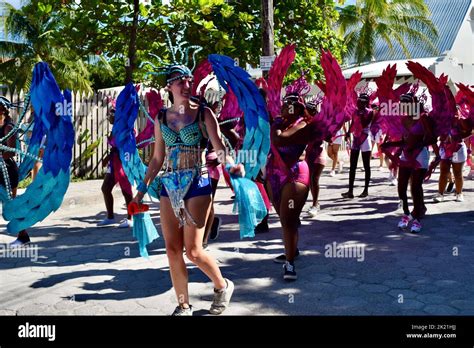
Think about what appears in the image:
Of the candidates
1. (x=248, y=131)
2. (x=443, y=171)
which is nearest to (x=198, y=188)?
(x=248, y=131)

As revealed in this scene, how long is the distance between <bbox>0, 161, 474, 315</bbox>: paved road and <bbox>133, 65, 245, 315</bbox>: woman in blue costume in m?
0.59

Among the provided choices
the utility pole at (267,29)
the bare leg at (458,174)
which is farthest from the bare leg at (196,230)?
the bare leg at (458,174)

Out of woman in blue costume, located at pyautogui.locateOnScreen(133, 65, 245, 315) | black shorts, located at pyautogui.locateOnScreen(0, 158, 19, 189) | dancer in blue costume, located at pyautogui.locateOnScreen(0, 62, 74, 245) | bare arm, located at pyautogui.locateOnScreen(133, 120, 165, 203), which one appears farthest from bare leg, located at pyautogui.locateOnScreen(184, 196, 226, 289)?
black shorts, located at pyautogui.locateOnScreen(0, 158, 19, 189)

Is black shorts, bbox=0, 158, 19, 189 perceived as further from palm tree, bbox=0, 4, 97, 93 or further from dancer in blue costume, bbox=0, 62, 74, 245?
palm tree, bbox=0, 4, 97, 93

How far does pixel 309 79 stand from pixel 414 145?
6.88 m

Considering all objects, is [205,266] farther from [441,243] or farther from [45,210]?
[441,243]

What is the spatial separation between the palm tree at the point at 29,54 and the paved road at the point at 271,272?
11520mm

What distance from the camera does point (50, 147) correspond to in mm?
4066

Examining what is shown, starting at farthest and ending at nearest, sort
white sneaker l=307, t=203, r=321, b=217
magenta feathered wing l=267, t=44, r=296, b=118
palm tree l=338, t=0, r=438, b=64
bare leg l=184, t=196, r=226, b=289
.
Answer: palm tree l=338, t=0, r=438, b=64 < white sneaker l=307, t=203, r=321, b=217 < magenta feathered wing l=267, t=44, r=296, b=118 < bare leg l=184, t=196, r=226, b=289

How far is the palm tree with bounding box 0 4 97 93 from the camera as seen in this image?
1844cm

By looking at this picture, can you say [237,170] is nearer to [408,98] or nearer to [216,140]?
[216,140]

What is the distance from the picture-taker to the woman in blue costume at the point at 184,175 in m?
3.90

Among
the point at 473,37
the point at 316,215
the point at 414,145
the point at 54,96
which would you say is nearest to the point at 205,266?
the point at 54,96

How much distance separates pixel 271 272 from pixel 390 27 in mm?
26437
